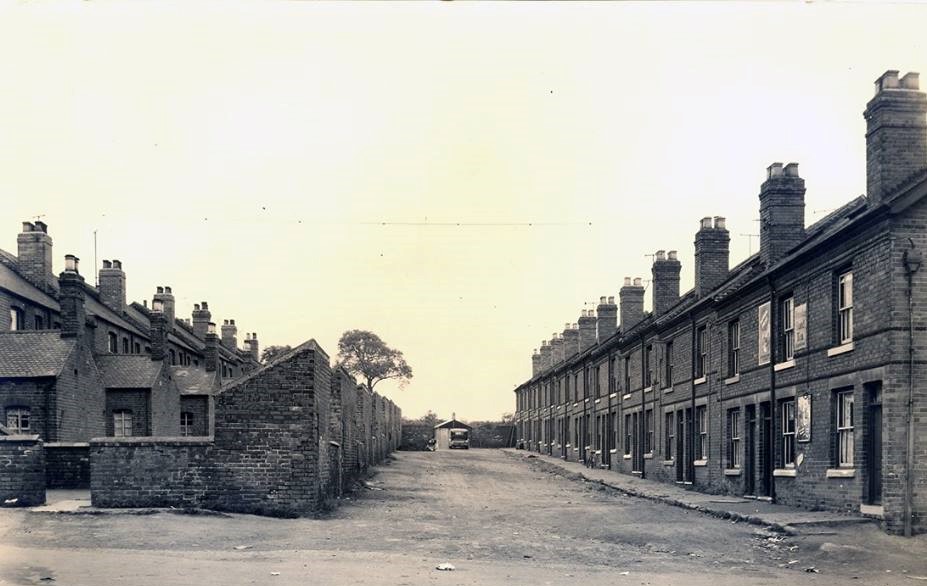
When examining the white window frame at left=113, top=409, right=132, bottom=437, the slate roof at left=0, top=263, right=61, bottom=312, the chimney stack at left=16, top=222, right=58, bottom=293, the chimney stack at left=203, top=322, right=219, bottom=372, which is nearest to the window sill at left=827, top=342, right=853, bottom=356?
the slate roof at left=0, top=263, right=61, bottom=312

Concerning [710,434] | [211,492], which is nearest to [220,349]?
[710,434]

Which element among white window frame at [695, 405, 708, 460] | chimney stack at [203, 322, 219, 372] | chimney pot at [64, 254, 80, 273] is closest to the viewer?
white window frame at [695, 405, 708, 460]

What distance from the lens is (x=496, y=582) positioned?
11344mm

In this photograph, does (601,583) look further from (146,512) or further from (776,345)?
(776,345)

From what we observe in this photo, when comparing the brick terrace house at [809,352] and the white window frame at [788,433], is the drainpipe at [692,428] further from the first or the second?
the white window frame at [788,433]

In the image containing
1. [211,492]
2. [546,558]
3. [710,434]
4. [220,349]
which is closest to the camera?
[546,558]

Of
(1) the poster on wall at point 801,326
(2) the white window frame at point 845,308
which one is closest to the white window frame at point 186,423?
(1) the poster on wall at point 801,326

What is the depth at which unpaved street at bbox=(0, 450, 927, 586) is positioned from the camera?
11.6 meters

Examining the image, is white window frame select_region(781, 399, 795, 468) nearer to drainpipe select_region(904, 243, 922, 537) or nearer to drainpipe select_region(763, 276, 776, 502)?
drainpipe select_region(763, 276, 776, 502)

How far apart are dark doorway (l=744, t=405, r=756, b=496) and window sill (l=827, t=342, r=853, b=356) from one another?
5646 mm

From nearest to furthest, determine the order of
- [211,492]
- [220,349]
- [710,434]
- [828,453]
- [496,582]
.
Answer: [496,582], [211,492], [828,453], [710,434], [220,349]

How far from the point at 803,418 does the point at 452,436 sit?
61288 mm

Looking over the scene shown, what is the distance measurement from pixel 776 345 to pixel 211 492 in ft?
45.8

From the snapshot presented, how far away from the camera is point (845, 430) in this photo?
19109 mm
